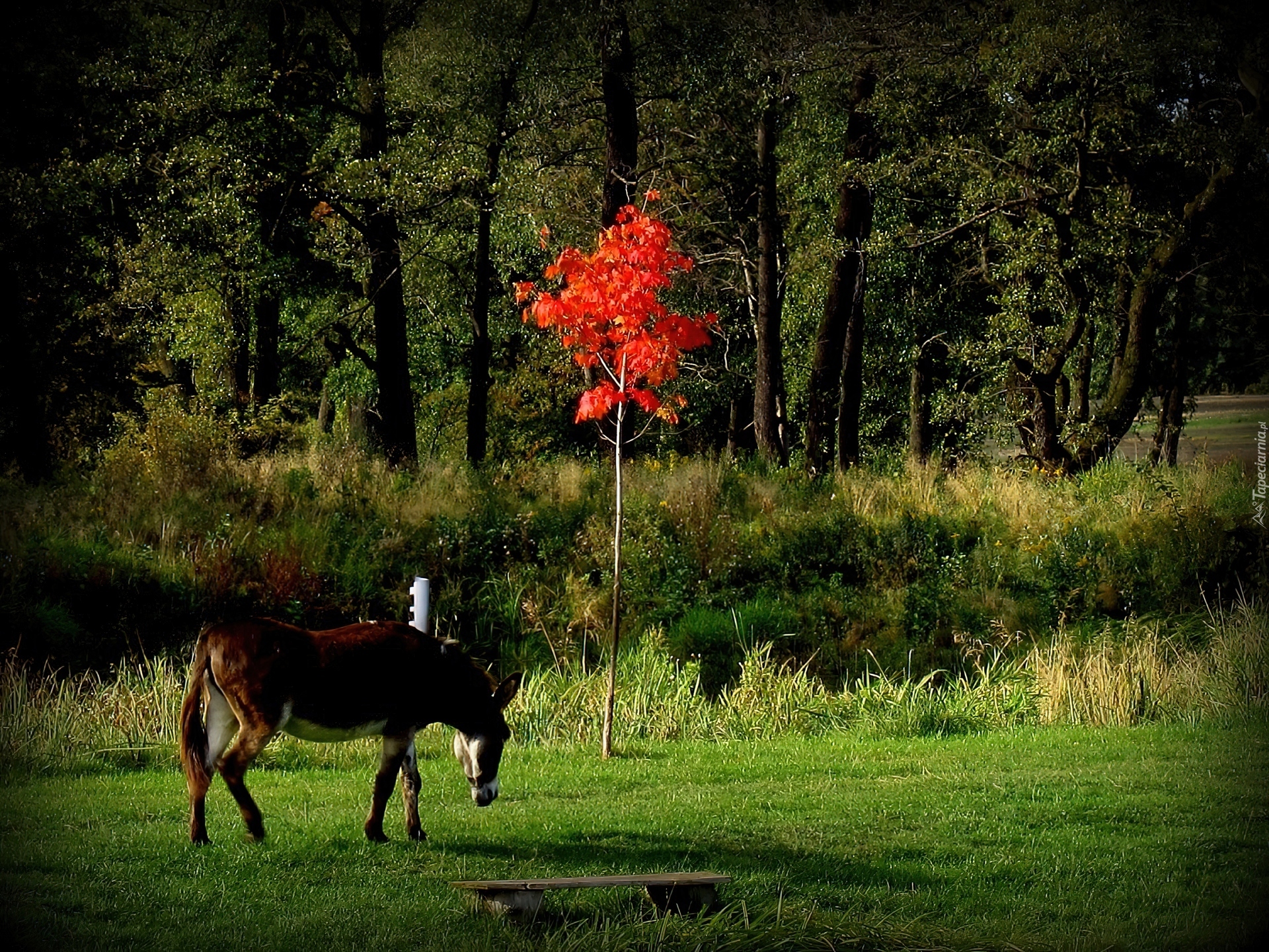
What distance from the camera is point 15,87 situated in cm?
952

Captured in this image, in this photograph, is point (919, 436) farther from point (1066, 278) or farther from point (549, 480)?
point (549, 480)

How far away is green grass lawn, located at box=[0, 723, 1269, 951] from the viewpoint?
620cm

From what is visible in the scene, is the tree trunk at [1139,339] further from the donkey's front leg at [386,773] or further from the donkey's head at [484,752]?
the donkey's front leg at [386,773]

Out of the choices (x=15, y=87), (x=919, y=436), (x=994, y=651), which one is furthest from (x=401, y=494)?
(x=919, y=436)

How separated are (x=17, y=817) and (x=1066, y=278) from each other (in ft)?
58.2

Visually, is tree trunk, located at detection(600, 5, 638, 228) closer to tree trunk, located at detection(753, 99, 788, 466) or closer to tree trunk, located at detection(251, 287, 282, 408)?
tree trunk, located at detection(753, 99, 788, 466)

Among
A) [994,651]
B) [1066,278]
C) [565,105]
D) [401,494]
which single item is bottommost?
[994,651]

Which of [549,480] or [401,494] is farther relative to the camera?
[549,480]

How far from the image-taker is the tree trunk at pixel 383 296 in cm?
2016

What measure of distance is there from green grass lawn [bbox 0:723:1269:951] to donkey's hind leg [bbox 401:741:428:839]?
0.41 ft

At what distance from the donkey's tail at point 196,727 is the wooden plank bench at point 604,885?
4.46 feet

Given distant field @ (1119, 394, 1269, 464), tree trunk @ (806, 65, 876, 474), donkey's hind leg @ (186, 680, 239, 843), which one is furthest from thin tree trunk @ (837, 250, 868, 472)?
donkey's hind leg @ (186, 680, 239, 843)

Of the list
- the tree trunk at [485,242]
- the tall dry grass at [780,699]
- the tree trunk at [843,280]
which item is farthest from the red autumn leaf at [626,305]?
the tree trunk at [843,280]

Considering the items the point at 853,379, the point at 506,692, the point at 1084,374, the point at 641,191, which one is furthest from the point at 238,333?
the point at 506,692
